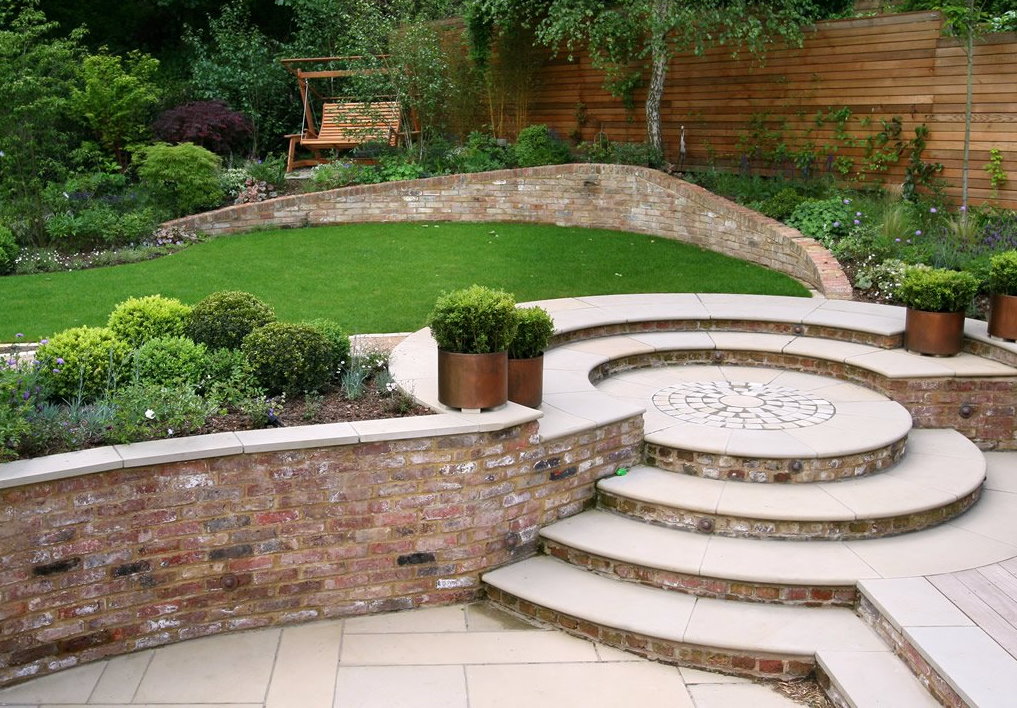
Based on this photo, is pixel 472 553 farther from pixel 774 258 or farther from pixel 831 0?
pixel 831 0

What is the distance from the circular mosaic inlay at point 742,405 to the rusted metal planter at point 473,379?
1598 millimetres

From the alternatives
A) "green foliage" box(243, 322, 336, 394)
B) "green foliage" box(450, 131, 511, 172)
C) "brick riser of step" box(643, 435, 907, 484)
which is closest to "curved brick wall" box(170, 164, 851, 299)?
"green foliage" box(450, 131, 511, 172)

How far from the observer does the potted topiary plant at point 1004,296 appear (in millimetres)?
6547

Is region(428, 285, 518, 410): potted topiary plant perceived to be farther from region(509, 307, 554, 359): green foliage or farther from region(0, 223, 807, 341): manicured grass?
region(0, 223, 807, 341): manicured grass

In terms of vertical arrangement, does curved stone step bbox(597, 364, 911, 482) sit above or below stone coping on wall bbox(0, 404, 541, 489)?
below

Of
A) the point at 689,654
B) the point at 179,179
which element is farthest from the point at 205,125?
the point at 689,654

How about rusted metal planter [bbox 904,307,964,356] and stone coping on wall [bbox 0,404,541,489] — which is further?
rusted metal planter [bbox 904,307,964,356]

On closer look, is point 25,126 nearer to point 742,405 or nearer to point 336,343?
point 336,343

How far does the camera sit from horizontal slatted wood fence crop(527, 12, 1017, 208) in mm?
9203

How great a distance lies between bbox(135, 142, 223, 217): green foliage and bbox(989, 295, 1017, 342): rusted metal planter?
858 cm

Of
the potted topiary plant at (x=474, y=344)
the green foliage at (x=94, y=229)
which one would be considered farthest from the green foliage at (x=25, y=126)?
the potted topiary plant at (x=474, y=344)

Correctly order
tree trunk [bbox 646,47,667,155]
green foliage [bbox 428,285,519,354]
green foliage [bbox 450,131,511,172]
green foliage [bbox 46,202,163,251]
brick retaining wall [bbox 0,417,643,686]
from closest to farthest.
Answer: brick retaining wall [bbox 0,417,643,686] → green foliage [bbox 428,285,519,354] → green foliage [bbox 46,202,163,251] → tree trunk [bbox 646,47,667,155] → green foliage [bbox 450,131,511,172]

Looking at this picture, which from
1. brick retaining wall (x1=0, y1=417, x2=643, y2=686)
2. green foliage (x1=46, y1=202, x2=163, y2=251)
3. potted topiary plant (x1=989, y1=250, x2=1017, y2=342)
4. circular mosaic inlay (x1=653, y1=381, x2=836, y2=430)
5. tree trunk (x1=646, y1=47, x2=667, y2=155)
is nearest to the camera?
brick retaining wall (x1=0, y1=417, x2=643, y2=686)

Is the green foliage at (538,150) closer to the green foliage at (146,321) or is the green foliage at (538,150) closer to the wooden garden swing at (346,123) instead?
the wooden garden swing at (346,123)
